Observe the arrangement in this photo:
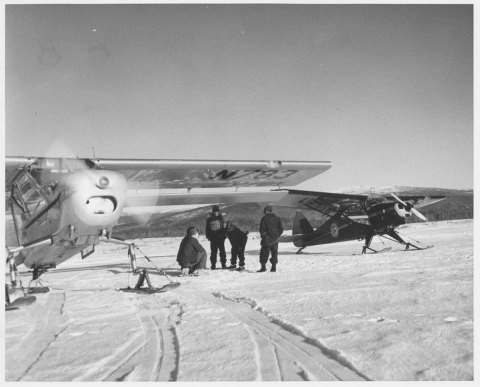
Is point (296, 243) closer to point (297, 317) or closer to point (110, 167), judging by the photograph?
point (110, 167)

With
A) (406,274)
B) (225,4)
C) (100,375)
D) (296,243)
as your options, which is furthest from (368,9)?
(296,243)

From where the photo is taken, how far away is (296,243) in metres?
15.0

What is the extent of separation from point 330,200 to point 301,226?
195 centimetres

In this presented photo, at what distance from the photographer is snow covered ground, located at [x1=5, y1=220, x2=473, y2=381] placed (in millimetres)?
2502

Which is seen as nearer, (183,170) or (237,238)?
(183,170)

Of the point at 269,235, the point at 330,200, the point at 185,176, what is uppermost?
the point at 185,176

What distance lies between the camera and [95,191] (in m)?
4.96

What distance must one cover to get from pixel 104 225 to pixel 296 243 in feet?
35.6

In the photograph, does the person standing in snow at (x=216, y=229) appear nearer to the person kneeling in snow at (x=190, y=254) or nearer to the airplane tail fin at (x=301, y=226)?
the person kneeling in snow at (x=190, y=254)

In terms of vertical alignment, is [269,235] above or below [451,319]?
above

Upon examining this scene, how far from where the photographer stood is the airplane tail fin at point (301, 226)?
14859 millimetres

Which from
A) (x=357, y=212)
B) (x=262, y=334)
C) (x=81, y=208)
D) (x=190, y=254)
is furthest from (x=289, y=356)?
(x=357, y=212)

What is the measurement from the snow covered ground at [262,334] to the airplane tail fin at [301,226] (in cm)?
922

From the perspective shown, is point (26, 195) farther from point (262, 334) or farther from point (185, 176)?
point (262, 334)
